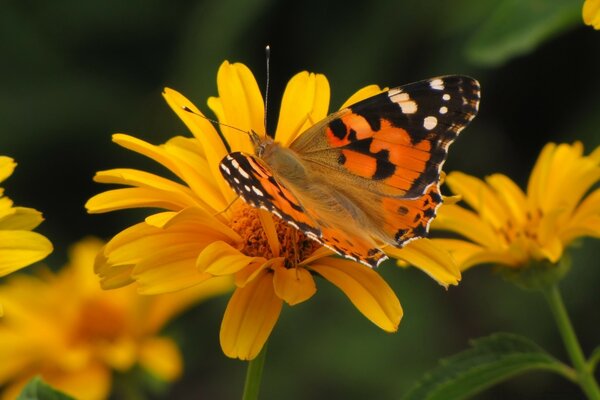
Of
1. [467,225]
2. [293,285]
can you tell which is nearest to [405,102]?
[467,225]

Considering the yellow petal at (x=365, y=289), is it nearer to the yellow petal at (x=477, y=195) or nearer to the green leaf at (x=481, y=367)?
the green leaf at (x=481, y=367)

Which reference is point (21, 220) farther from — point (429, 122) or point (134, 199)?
point (429, 122)

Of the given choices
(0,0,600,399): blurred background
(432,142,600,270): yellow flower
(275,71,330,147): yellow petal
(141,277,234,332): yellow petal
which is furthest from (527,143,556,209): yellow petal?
(0,0,600,399): blurred background

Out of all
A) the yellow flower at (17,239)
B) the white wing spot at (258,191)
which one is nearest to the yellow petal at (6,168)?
the yellow flower at (17,239)

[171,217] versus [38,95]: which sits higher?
[38,95]

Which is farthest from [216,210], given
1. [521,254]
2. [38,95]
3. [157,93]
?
[38,95]

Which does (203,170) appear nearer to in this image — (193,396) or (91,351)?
(91,351)
